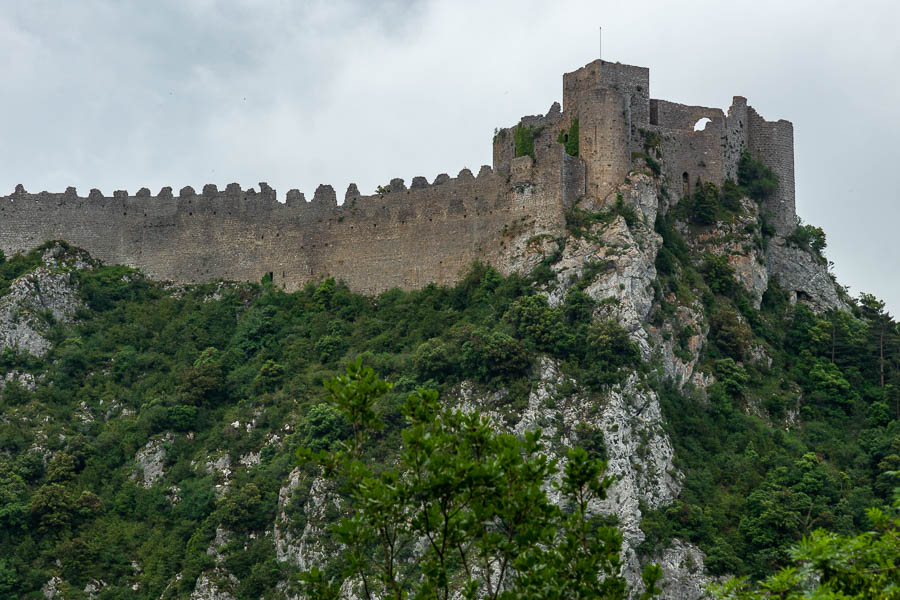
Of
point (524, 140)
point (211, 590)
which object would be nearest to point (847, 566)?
point (211, 590)

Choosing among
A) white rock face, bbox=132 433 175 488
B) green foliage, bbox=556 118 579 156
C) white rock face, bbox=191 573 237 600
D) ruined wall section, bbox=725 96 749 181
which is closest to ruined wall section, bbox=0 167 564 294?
A: green foliage, bbox=556 118 579 156

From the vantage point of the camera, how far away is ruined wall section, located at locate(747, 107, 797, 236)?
63.8 metres

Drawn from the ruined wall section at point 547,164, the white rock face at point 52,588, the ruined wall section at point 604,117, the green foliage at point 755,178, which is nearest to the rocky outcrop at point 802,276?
the green foliage at point 755,178

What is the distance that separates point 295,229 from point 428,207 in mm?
7661

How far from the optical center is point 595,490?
21.8 m

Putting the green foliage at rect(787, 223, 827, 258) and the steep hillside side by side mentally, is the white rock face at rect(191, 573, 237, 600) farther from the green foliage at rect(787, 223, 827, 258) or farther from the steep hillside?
the green foliage at rect(787, 223, 827, 258)

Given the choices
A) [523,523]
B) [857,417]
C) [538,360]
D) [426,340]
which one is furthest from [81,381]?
[523,523]

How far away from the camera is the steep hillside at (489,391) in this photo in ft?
159

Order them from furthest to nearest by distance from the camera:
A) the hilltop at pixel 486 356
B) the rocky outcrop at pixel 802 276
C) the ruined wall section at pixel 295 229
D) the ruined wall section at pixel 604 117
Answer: the rocky outcrop at pixel 802 276
the ruined wall section at pixel 295 229
the ruined wall section at pixel 604 117
the hilltop at pixel 486 356

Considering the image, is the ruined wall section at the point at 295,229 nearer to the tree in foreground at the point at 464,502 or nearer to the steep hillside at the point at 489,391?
the steep hillside at the point at 489,391

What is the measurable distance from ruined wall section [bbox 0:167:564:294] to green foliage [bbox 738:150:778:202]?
11.1 meters

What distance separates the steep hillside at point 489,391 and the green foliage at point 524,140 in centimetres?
358

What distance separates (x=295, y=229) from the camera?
213 ft

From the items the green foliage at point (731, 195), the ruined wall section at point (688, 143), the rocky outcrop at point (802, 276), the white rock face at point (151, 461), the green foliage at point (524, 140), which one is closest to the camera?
the white rock face at point (151, 461)
